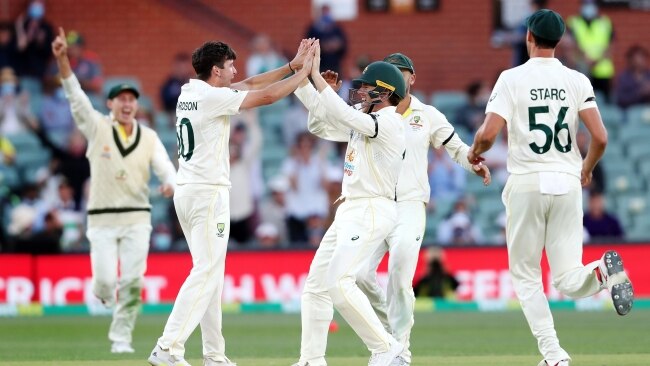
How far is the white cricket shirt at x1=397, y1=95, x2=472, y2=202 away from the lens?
34.1 ft

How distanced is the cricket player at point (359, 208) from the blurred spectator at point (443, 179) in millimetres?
10400

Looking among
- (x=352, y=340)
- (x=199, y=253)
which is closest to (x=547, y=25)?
(x=199, y=253)

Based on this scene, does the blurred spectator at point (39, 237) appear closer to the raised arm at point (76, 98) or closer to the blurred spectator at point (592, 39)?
the raised arm at point (76, 98)

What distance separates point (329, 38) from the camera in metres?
21.0

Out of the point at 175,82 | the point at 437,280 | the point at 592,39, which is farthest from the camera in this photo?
the point at 592,39

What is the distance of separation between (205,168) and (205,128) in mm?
271

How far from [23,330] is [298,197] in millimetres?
5468

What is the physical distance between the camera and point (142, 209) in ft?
40.6

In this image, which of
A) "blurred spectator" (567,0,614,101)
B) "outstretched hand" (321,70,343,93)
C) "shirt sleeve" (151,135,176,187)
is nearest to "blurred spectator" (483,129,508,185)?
"blurred spectator" (567,0,614,101)

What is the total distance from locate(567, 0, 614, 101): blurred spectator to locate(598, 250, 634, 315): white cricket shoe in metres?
13.0

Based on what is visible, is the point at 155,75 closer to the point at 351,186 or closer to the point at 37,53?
the point at 37,53

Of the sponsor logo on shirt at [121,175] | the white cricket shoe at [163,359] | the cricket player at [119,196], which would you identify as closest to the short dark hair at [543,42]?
the white cricket shoe at [163,359]

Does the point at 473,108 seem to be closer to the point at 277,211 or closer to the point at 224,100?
the point at 277,211

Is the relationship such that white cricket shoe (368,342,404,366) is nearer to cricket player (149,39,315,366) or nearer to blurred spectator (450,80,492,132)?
cricket player (149,39,315,366)
